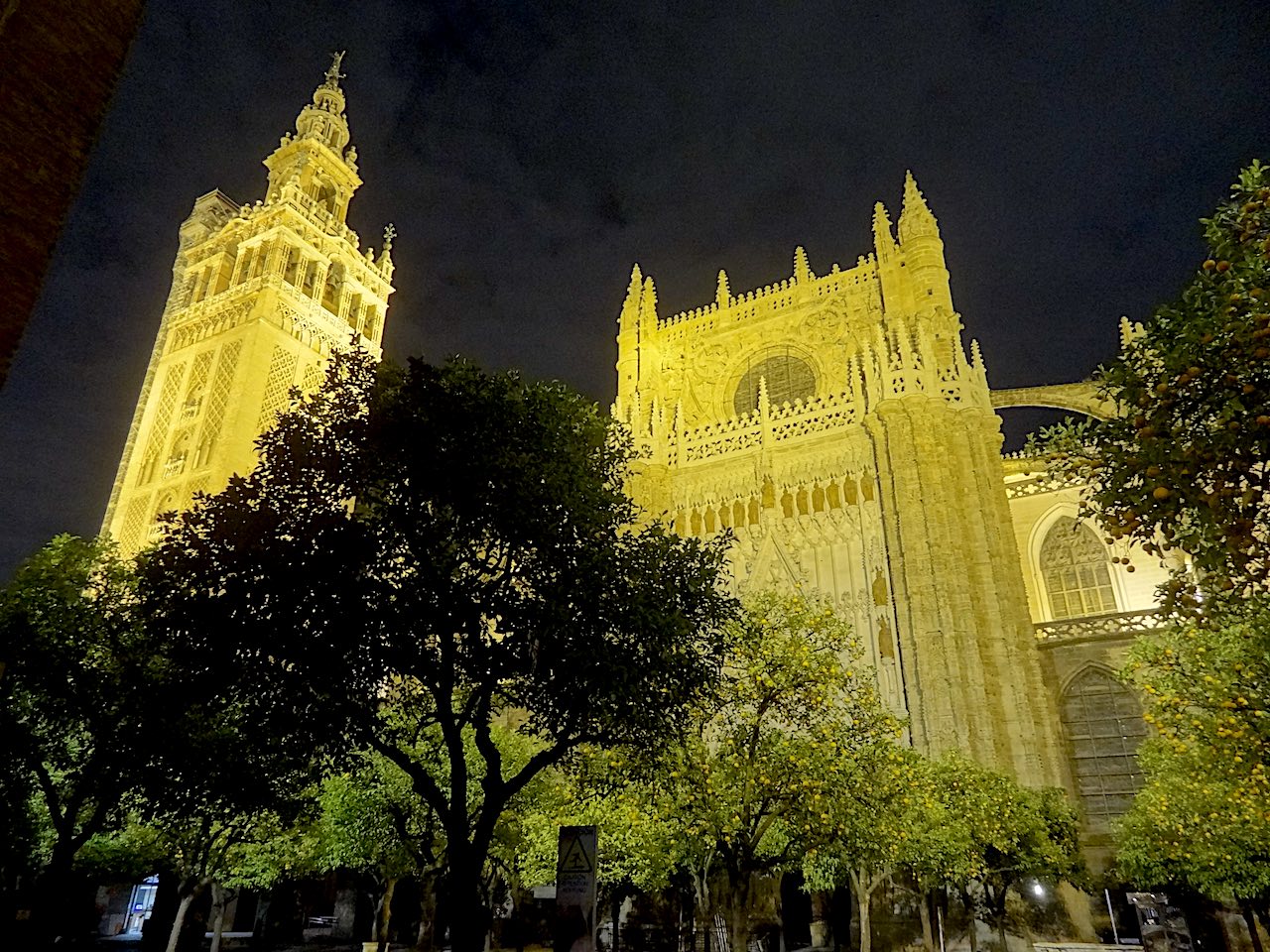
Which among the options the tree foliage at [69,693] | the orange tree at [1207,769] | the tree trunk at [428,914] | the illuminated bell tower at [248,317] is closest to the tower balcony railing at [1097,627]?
the orange tree at [1207,769]

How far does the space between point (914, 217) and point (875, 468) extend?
42.8 feet

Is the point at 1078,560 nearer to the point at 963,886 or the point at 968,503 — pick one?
A: the point at 968,503

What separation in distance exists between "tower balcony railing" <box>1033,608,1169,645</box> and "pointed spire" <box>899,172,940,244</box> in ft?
54.7

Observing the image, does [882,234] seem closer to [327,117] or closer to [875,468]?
[875,468]

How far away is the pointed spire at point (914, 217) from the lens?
34.3m

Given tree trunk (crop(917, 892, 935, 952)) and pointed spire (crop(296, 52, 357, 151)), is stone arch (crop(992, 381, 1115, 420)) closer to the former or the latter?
tree trunk (crop(917, 892, 935, 952))

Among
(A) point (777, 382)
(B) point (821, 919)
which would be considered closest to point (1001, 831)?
(B) point (821, 919)

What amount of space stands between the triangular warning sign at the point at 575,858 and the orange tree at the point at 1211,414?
7.41 m

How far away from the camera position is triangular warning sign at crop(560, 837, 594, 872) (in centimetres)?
1039

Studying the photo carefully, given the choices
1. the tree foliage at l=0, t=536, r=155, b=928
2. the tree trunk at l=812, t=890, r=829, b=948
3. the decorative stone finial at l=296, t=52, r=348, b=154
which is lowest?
the tree trunk at l=812, t=890, r=829, b=948

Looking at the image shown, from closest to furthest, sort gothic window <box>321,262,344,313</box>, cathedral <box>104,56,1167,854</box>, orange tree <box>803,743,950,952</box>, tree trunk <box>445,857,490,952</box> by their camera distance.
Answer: tree trunk <box>445,857,490,952</box>
orange tree <box>803,743,950,952</box>
cathedral <box>104,56,1167,854</box>
gothic window <box>321,262,344,313</box>

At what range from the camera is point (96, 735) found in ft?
46.0

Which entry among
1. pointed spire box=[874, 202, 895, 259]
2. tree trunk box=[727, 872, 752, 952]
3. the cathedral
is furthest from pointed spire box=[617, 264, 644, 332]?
tree trunk box=[727, 872, 752, 952]

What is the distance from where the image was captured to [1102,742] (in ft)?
86.1
